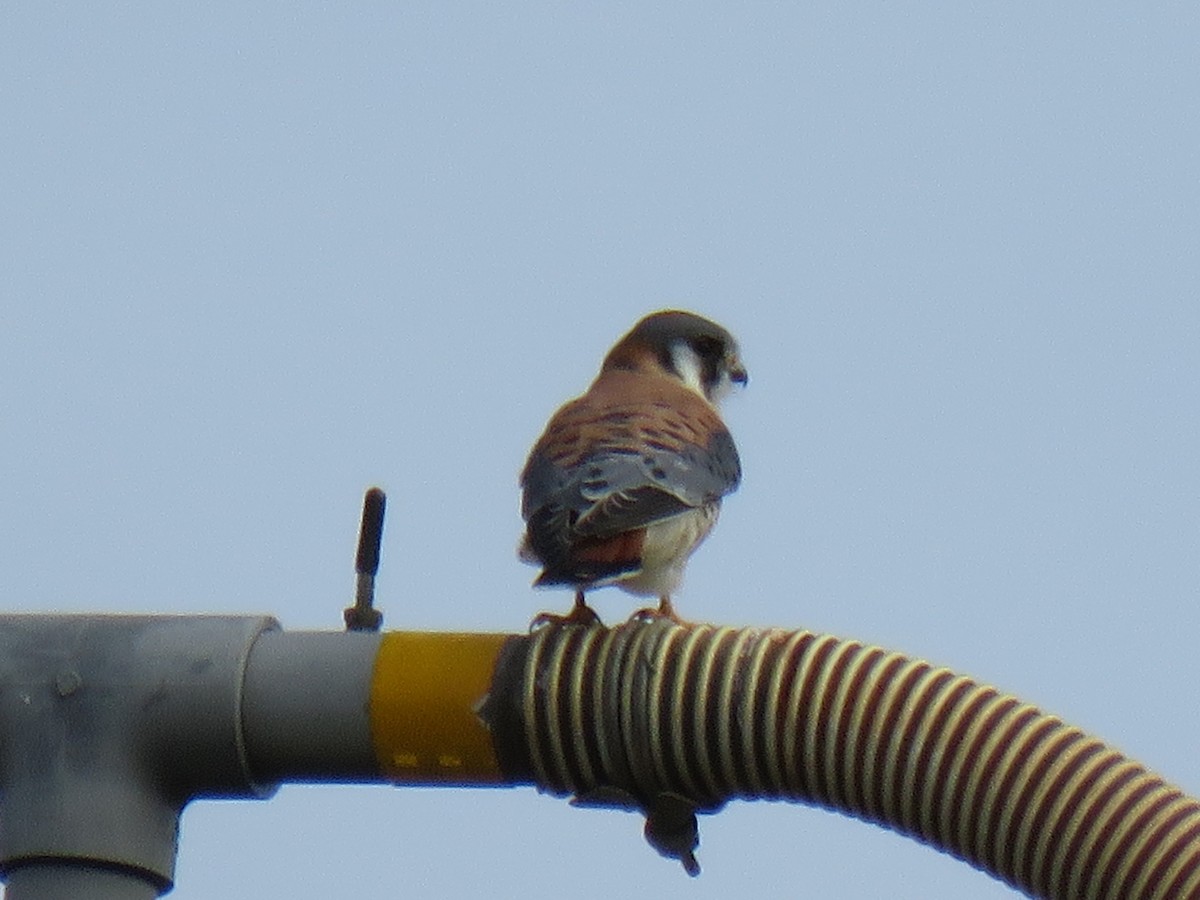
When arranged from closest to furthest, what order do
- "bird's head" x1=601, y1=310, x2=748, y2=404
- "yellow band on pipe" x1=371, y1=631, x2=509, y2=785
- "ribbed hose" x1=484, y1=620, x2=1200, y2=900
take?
"ribbed hose" x1=484, y1=620, x2=1200, y2=900 < "yellow band on pipe" x1=371, y1=631, x2=509, y2=785 < "bird's head" x1=601, y1=310, x2=748, y2=404

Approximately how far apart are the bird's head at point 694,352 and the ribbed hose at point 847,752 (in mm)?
2751

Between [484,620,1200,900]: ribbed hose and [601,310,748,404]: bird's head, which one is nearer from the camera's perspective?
[484,620,1200,900]: ribbed hose

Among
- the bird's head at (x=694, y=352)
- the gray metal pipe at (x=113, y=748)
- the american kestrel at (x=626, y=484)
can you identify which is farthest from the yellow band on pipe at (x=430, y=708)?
the bird's head at (x=694, y=352)

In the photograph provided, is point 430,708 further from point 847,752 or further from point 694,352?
point 694,352

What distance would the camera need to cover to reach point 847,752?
2863mm

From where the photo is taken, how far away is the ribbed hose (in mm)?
2740

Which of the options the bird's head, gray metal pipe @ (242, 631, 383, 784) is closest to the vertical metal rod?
gray metal pipe @ (242, 631, 383, 784)

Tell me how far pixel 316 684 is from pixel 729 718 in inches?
18.8

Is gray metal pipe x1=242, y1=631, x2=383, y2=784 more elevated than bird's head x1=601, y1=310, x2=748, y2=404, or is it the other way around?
bird's head x1=601, y1=310, x2=748, y2=404

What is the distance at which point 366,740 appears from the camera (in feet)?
9.75

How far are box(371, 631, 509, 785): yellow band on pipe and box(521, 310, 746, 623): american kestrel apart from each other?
687 mm

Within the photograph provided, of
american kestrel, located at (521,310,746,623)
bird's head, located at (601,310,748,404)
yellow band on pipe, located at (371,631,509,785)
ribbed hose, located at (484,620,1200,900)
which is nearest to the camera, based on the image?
ribbed hose, located at (484,620,1200,900)

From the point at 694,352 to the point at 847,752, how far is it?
9.83ft

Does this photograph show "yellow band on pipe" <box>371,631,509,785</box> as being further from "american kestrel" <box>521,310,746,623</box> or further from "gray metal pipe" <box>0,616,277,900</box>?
"american kestrel" <box>521,310,746,623</box>
